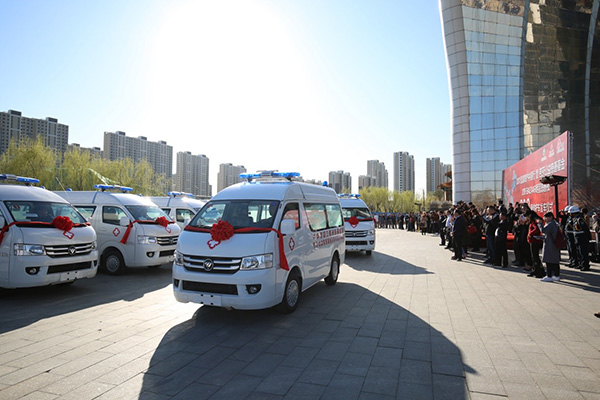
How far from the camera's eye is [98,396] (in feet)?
10.9

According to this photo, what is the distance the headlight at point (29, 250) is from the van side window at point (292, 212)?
15.5 feet

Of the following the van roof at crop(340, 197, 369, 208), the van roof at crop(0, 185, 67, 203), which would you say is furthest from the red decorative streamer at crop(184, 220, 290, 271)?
the van roof at crop(340, 197, 369, 208)

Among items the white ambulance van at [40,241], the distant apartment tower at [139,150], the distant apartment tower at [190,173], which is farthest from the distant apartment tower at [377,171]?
the white ambulance van at [40,241]

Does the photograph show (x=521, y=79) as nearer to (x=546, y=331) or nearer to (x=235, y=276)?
(x=546, y=331)

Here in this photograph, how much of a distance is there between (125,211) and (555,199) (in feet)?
46.5

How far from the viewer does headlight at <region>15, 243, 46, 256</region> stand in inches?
258

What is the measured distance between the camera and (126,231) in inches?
376

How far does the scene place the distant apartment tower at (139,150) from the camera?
7588 centimetres

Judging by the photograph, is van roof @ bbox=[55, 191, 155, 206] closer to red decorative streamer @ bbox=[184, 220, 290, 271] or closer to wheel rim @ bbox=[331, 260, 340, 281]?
red decorative streamer @ bbox=[184, 220, 290, 271]

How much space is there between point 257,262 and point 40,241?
454 centimetres

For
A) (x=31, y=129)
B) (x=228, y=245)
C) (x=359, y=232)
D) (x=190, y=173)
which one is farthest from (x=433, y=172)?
(x=228, y=245)

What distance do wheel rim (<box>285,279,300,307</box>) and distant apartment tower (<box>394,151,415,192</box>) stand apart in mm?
112359

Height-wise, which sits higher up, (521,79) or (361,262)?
(521,79)

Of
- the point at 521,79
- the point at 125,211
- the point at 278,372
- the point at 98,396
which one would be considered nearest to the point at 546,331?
the point at 278,372
